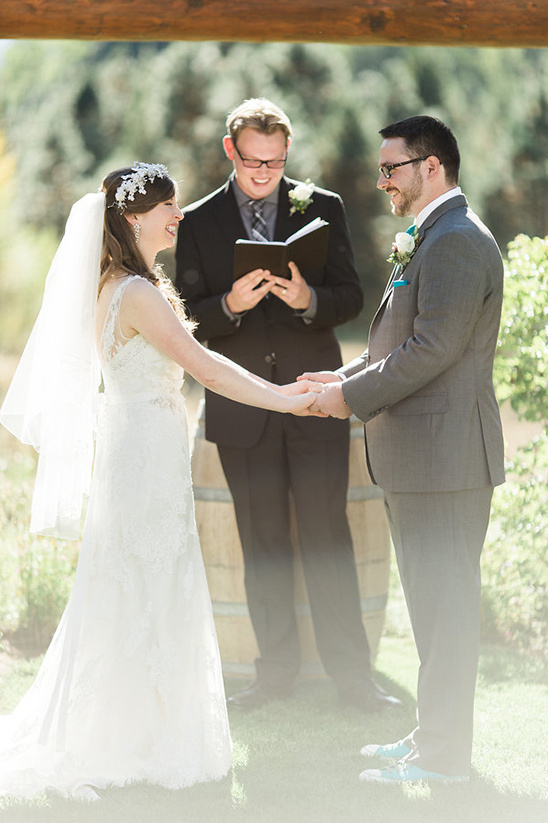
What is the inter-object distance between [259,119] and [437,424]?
1.46 meters

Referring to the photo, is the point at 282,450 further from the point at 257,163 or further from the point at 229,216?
the point at 257,163

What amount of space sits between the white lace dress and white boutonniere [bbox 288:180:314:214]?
103 cm

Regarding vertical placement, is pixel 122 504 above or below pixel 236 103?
below

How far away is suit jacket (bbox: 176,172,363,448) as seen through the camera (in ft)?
13.1

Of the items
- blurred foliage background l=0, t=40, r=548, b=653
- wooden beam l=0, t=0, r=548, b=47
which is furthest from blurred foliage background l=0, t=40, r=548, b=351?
wooden beam l=0, t=0, r=548, b=47

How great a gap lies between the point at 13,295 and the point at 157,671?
7.86 meters

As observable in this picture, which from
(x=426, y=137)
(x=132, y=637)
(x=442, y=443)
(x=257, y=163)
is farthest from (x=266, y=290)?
(x=132, y=637)

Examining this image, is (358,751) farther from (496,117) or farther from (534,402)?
(496,117)

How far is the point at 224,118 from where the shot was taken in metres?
10.8

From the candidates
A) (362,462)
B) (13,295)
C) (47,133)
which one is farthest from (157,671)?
(47,133)

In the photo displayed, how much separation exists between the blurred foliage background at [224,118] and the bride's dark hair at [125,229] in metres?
6.99

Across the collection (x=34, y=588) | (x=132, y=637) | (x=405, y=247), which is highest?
(x=405, y=247)

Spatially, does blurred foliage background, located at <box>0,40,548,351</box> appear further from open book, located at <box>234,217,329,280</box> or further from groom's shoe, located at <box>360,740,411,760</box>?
groom's shoe, located at <box>360,740,411,760</box>

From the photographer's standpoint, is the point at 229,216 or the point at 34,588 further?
the point at 34,588
